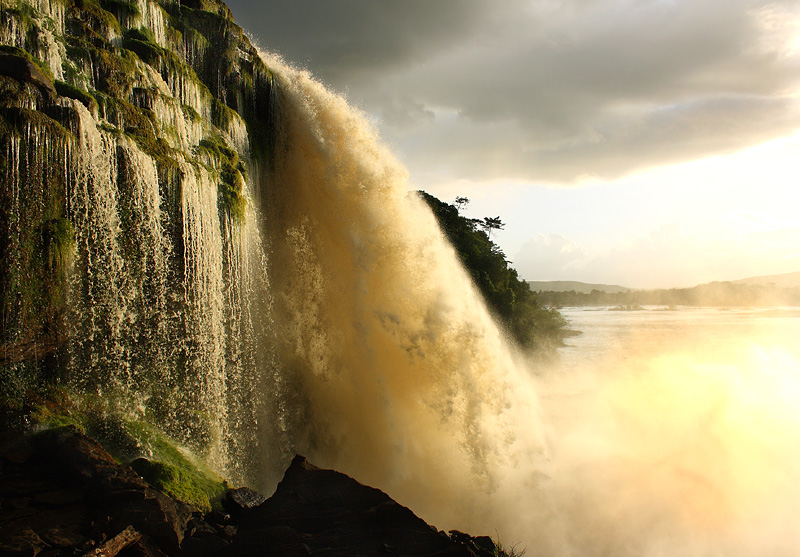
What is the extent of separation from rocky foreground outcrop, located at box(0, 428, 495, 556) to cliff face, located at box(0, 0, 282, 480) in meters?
1.81

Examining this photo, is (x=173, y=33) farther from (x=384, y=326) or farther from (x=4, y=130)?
(x=384, y=326)

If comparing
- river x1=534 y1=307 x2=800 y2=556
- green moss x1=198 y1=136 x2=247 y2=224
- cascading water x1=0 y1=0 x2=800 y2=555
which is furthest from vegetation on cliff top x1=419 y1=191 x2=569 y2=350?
green moss x1=198 y1=136 x2=247 y2=224

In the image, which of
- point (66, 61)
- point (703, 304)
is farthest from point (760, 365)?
point (703, 304)

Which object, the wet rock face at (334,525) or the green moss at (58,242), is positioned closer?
the wet rock face at (334,525)

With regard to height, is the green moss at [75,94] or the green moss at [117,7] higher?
the green moss at [117,7]

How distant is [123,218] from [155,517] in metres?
4.93

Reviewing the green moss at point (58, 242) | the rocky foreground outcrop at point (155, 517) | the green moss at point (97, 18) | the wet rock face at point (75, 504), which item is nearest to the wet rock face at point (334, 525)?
the rocky foreground outcrop at point (155, 517)

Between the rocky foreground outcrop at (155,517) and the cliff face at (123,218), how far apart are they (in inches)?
71.2

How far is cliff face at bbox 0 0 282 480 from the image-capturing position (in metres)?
7.21

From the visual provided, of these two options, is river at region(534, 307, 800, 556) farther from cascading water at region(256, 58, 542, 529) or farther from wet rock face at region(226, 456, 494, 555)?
wet rock face at region(226, 456, 494, 555)

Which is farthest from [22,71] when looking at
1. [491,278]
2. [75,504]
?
[491,278]

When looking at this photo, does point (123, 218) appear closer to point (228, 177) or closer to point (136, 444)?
point (228, 177)

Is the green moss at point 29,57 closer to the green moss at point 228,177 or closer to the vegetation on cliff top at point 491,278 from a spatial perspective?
the green moss at point 228,177

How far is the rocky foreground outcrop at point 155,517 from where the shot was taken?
5141 mm
